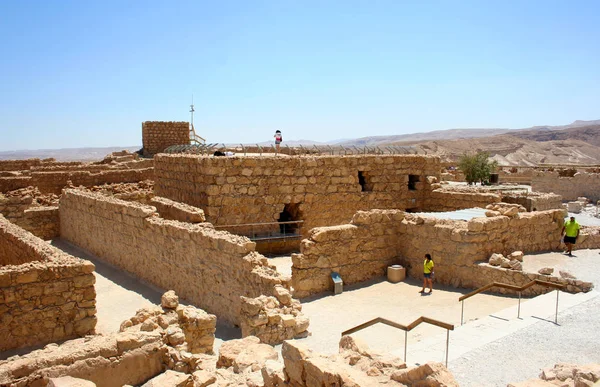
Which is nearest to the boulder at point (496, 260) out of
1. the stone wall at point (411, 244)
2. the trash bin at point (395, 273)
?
the stone wall at point (411, 244)

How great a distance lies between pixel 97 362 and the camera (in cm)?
501

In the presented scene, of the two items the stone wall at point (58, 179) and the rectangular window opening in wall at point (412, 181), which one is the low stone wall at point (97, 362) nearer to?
the rectangular window opening in wall at point (412, 181)

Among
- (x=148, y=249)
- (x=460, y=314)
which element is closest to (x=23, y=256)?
(x=148, y=249)

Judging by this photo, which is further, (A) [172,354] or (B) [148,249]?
(B) [148,249]

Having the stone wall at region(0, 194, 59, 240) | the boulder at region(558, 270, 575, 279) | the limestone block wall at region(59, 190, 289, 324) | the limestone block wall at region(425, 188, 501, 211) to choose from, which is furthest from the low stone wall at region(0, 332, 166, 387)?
the stone wall at region(0, 194, 59, 240)

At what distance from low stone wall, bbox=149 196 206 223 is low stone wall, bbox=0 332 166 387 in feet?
16.3

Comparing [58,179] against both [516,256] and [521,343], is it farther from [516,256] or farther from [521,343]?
[521,343]

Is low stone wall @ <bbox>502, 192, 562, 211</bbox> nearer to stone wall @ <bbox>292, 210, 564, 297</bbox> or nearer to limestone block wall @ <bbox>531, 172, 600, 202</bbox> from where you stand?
stone wall @ <bbox>292, 210, 564, 297</bbox>

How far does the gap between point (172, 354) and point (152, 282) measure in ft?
17.3

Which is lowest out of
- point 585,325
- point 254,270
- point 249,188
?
point 585,325

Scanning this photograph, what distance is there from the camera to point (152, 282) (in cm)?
1056

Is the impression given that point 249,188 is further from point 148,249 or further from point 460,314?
point 460,314

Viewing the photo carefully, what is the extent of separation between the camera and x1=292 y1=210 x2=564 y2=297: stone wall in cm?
984

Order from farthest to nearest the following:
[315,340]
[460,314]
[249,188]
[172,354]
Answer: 1. [249,188]
2. [460,314]
3. [315,340]
4. [172,354]
